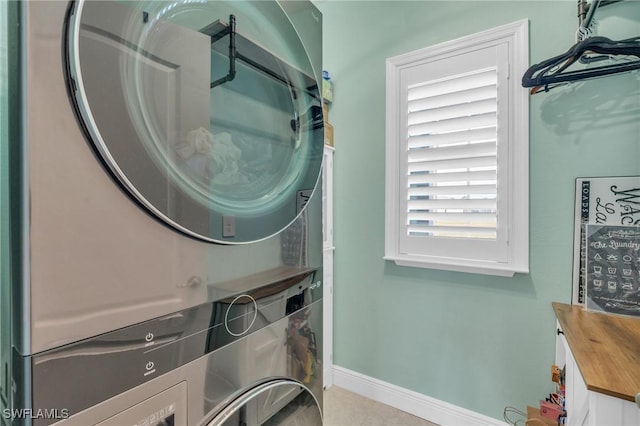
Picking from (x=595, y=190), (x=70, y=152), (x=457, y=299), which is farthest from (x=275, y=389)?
(x=595, y=190)

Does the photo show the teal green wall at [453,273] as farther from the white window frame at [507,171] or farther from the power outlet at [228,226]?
the power outlet at [228,226]

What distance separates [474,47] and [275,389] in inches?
66.8

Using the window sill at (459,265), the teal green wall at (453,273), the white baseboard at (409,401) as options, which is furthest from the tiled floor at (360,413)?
the window sill at (459,265)

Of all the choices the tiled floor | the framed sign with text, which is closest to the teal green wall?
the framed sign with text

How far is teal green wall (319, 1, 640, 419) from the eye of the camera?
1.26 meters

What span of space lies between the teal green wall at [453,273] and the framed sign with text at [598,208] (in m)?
0.03

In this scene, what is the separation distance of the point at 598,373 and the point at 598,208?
2.66ft

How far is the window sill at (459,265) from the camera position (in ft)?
4.55

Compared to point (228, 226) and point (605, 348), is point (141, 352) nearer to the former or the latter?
point (228, 226)

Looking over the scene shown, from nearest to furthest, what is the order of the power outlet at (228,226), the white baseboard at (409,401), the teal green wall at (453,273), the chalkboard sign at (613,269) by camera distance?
the power outlet at (228,226) < the chalkboard sign at (613,269) < the teal green wall at (453,273) < the white baseboard at (409,401)

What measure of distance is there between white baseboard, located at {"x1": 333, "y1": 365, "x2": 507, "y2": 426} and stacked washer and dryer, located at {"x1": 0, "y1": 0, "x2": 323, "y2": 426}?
119 centimetres

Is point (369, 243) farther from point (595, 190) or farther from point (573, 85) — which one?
point (573, 85)

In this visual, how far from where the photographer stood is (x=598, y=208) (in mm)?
1217

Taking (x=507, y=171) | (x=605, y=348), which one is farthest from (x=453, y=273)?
(x=605, y=348)
